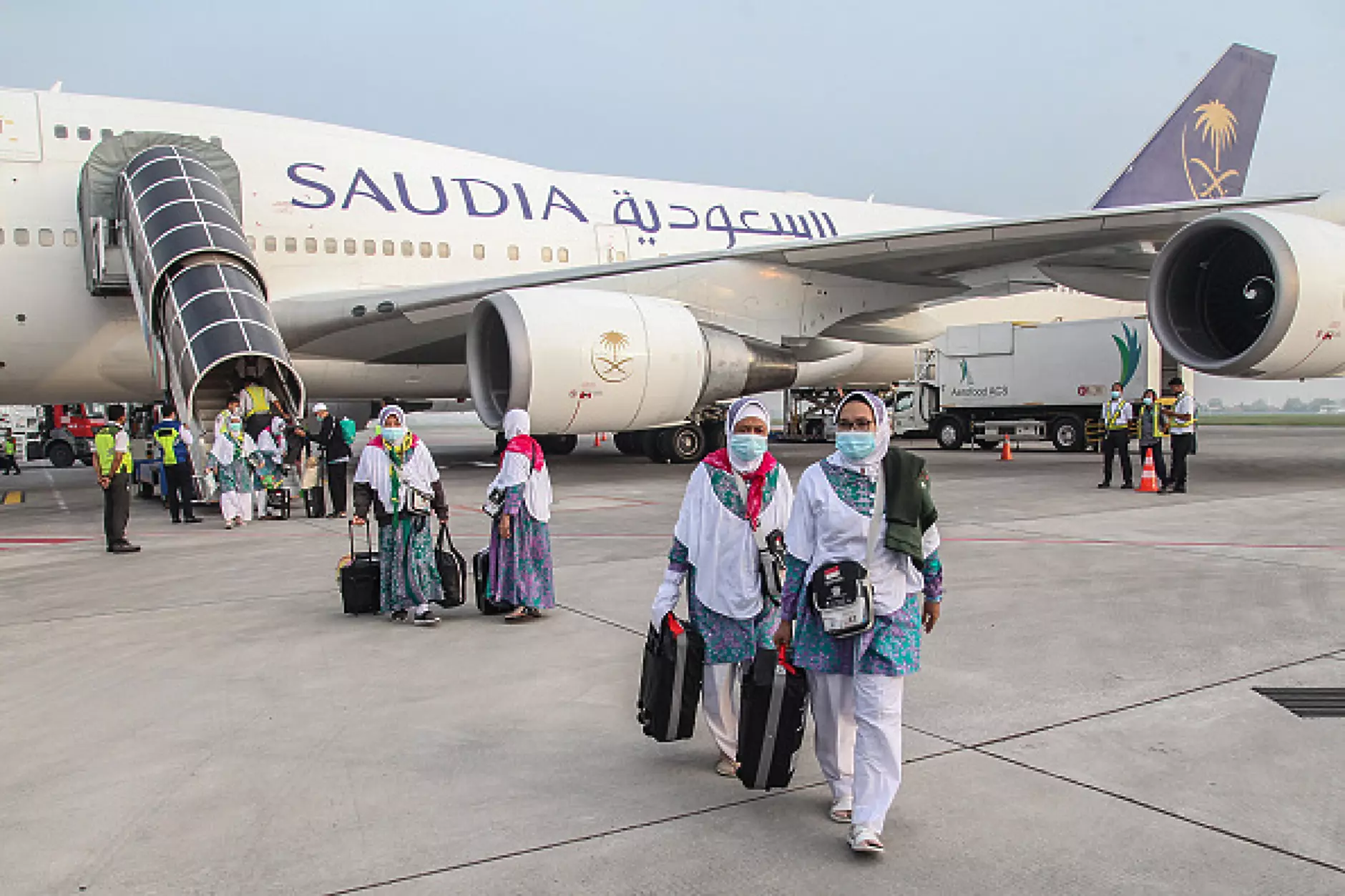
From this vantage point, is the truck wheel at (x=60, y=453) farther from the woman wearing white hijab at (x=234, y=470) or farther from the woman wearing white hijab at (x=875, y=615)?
the woman wearing white hijab at (x=875, y=615)

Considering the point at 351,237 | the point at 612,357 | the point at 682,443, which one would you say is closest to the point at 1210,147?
the point at 682,443

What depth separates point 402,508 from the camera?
Result: 18.3 ft

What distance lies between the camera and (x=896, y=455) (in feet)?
9.61

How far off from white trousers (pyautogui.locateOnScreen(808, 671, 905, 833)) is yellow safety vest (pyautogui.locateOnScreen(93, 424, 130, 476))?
7.38m

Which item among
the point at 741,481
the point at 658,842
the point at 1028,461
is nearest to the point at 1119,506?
the point at 1028,461

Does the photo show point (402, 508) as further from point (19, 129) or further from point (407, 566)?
point (19, 129)

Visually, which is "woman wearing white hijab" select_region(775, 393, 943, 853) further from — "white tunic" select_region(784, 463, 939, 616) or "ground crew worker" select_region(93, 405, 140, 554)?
"ground crew worker" select_region(93, 405, 140, 554)

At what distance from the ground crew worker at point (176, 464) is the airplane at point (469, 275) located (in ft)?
1.00

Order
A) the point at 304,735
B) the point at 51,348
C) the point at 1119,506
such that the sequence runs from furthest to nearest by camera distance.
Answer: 1. the point at 51,348
2. the point at 1119,506
3. the point at 304,735

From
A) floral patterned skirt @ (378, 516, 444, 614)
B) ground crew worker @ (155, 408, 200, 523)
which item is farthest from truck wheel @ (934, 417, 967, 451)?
floral patterned skirt @ (378, 516, 444, 614)

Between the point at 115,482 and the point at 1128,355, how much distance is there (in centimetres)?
1575

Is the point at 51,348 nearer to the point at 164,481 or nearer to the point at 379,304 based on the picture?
the point at 164,481

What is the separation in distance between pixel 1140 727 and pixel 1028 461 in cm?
1336

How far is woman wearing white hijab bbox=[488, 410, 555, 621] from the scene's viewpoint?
214 inches
